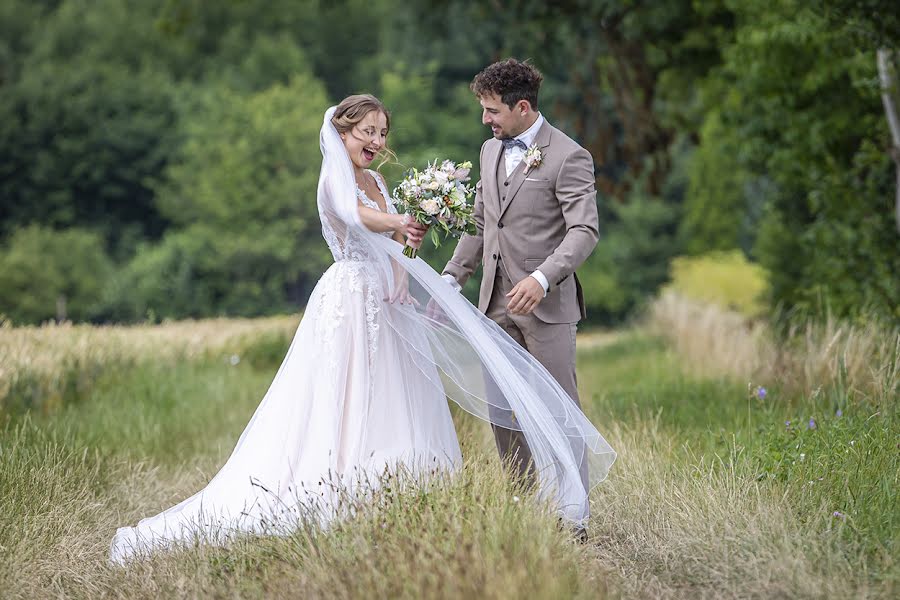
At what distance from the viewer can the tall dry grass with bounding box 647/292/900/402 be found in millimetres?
7379

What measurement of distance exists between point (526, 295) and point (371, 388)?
3.28 feet

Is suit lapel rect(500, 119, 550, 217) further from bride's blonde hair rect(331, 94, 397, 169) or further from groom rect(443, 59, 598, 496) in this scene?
bride's blonde hair rect(331, 94, 397, 169)

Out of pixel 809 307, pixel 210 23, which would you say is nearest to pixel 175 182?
pixel 210 23

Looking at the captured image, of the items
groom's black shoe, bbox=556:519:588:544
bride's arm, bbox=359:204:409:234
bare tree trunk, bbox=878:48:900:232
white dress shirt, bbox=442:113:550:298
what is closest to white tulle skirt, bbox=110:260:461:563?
bride's arm, bbox=359:204:409:234

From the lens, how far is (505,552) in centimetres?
413

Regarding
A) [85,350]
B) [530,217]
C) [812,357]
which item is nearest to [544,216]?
[530,217]

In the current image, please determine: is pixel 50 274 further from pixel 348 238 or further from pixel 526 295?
pixel 526 295

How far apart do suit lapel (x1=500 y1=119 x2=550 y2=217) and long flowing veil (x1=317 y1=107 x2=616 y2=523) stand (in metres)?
0.53

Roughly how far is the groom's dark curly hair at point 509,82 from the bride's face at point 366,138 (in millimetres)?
538

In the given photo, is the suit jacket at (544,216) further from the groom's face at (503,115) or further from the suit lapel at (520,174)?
the groom's face at (503,115)

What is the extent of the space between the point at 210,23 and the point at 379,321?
41.4 metres

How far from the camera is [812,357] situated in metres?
8.52

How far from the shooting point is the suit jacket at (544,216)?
17.6 feet

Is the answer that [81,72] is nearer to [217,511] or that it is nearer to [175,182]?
[175,182]
